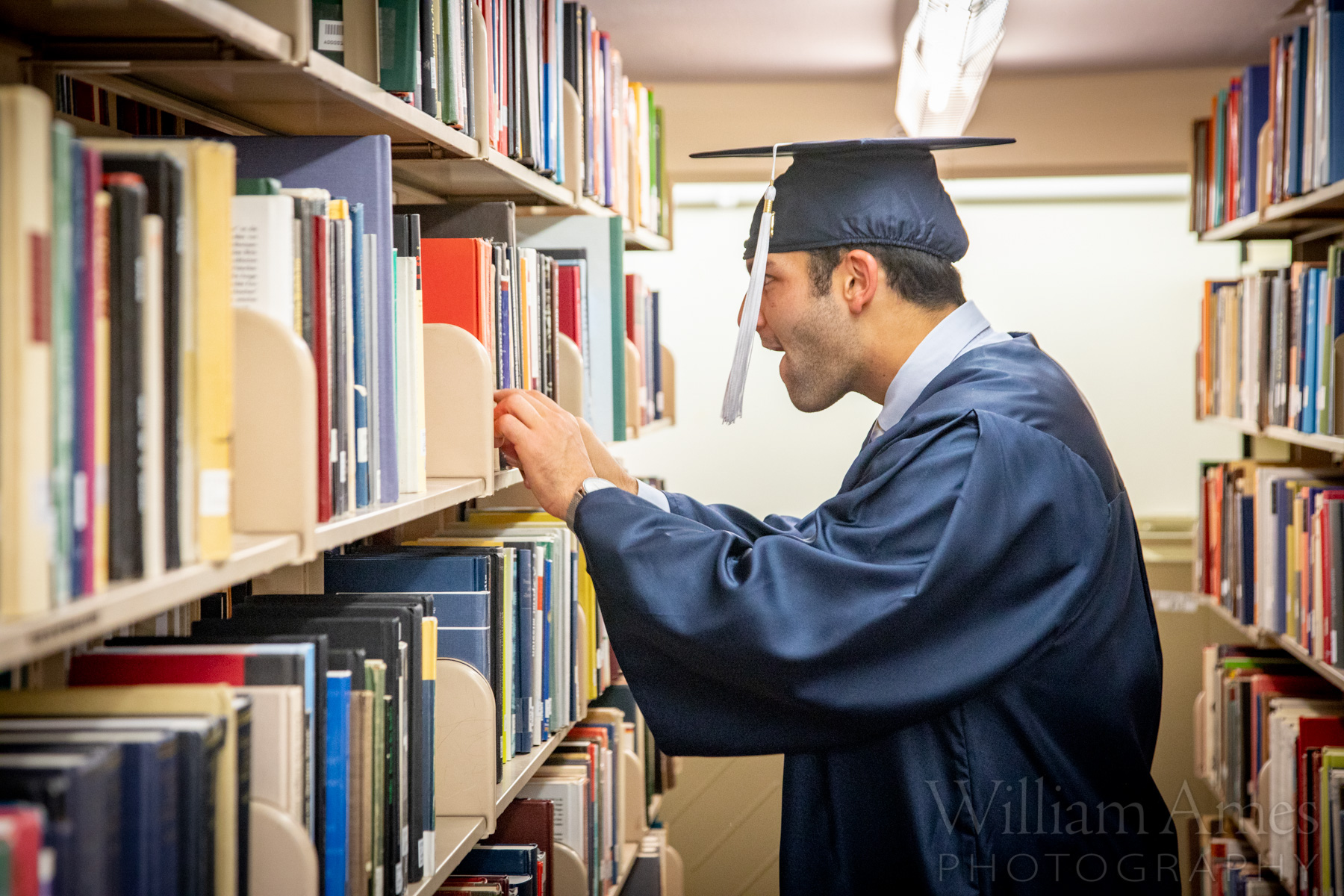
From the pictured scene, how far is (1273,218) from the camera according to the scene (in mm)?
2738

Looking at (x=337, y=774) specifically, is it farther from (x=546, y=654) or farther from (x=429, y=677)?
(x=546, y=654)

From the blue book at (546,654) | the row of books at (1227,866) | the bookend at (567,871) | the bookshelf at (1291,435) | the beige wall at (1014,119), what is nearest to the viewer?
the blue book at (546,654)

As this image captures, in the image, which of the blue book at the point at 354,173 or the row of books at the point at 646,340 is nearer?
the blue book at the point at 354,173

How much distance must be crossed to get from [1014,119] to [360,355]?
364cm

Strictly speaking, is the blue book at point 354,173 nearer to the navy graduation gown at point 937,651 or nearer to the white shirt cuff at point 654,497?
the navy graduation gown at point 937,651

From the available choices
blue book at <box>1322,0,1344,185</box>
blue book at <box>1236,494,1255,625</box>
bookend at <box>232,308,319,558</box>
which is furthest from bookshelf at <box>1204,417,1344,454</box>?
bookend at <box>232,308,319,558</box>

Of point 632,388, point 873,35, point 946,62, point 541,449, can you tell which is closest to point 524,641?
point 541,449

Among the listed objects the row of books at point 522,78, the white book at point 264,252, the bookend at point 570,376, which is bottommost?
the bookend at point 570,376

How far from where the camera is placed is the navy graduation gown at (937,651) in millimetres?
1344

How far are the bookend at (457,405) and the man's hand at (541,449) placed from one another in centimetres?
11

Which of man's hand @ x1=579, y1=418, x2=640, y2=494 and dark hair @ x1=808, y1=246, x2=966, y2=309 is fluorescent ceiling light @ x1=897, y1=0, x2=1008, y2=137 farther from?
man's hand @ x1=579, y1=418, x2=640, y2=494

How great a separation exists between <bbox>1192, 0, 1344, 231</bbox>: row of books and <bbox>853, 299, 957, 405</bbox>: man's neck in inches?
45.7

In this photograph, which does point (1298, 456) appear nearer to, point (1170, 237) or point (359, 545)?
point (1170, 237)

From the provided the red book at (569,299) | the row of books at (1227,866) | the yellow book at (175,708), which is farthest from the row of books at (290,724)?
→ the row of books at (1227,866)
